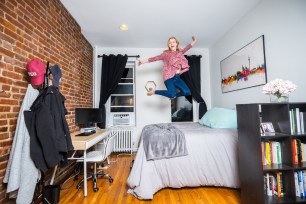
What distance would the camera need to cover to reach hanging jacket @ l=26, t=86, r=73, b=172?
1.66 meters

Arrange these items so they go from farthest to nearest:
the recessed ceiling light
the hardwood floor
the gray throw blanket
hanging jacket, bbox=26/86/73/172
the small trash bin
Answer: the recessed ceiling light
the gray throw blanket
the hardwood floor
the small trash bin
hanging jacket, bbox=26/86/73/172

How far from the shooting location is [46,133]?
1686mm

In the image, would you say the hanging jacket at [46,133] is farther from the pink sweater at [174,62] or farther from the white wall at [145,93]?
the white wall at [145,93]

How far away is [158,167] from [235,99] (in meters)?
2.29

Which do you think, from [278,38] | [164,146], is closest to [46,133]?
[164,146]

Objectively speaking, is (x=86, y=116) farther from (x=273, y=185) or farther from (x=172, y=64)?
(x=273, y=185)

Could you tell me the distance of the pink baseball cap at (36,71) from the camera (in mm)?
1808

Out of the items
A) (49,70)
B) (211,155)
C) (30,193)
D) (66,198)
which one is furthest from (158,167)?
(49,70)

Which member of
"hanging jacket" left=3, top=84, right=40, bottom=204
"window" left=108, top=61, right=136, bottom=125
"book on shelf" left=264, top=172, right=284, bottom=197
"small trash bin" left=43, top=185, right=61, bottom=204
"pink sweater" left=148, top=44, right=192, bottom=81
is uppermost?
"pink sweater" left=148, top=44, right=192, bottom=81

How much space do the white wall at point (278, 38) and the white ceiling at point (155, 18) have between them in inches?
10.0

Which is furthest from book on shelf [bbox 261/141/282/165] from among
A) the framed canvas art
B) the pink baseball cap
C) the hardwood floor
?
the pink baseball cap

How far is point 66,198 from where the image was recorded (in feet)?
7.20

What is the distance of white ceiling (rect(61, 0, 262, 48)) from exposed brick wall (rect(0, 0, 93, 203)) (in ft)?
1.28

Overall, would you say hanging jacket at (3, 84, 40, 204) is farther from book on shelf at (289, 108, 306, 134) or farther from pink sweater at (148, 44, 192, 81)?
book on shelf at (289, 108, 306, 134)
